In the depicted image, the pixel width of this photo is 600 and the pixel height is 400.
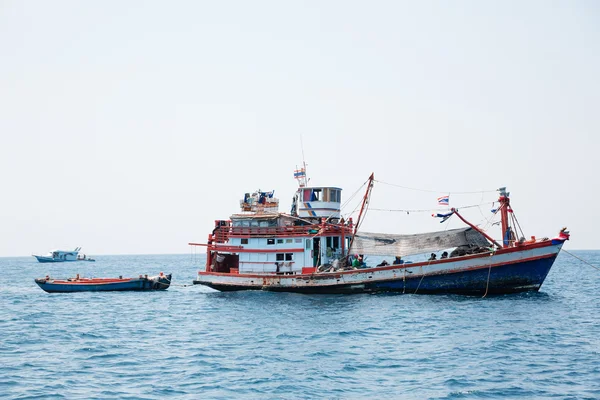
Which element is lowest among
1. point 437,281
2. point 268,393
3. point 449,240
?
point 268,393

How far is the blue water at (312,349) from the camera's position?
786 inches

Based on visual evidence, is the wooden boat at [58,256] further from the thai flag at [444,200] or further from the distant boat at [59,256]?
the thai flag at [444,200]

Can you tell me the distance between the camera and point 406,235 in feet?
142

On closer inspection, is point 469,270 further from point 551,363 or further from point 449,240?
point 551,363

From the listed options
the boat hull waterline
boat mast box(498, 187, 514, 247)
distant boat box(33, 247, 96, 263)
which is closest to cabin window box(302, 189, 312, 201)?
the boat hull waterline

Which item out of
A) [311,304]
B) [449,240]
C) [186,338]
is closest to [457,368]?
[186,338]

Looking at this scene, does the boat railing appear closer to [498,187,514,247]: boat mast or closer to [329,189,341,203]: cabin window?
[329,189,341,203]: cabin window

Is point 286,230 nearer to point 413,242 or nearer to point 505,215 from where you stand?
point 413,242

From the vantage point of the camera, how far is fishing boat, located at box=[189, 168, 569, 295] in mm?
38406

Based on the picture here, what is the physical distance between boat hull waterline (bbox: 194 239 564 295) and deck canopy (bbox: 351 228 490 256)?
6.59ft

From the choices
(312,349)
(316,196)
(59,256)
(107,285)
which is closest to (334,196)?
(316,196)

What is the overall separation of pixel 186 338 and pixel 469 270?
2024cm

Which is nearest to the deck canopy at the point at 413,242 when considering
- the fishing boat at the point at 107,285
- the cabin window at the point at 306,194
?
the cabin window at the point at 306,194

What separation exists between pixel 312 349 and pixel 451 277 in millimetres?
17039
